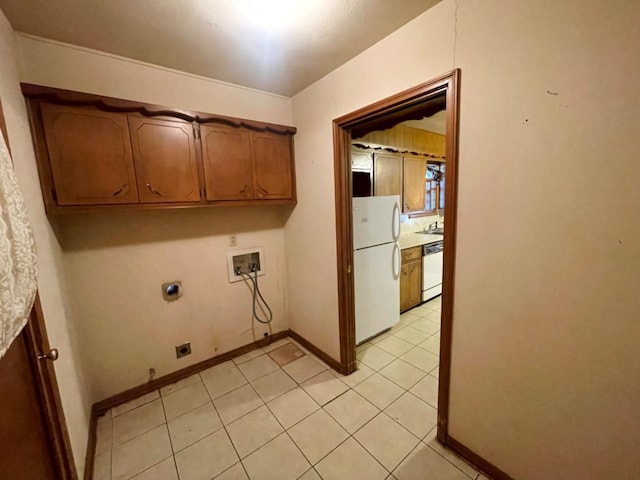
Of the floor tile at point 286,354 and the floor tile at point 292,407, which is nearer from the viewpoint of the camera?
the floor tile at point 292,407

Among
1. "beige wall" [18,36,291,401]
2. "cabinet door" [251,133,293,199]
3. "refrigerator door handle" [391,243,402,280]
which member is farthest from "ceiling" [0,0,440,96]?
"refrigerator door handle" [391,243,402,280]

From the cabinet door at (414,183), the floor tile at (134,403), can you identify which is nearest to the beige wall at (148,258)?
the floor tile at (134,403)

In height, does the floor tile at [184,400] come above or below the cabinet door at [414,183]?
below

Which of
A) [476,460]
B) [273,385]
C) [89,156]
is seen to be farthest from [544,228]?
[89,156]

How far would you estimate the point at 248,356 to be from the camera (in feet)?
8.17

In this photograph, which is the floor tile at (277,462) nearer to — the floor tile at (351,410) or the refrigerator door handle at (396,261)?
the floor tile at (351,410)

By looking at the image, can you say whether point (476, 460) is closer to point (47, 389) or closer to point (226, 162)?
point (47, 389)

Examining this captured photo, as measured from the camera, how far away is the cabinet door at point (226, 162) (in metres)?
1.93

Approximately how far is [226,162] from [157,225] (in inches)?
28.6

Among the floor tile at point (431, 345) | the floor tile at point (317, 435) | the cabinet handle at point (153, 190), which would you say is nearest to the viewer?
the floor tile at point (317, 435)

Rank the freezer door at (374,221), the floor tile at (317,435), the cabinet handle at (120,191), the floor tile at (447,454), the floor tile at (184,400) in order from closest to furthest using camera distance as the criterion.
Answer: the floor tile at (447,454) → the floor tile at (317,435) → the cabinet handle at (120,191) → the floor tile at (184,400) → the freezer door at (374,221)

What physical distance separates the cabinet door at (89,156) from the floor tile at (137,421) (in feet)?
4.96

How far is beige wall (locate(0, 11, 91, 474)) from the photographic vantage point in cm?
116

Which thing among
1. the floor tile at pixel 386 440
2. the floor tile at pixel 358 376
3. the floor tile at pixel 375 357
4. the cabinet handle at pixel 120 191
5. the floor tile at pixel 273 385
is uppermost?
the cabinet handle at pixel 120 191
